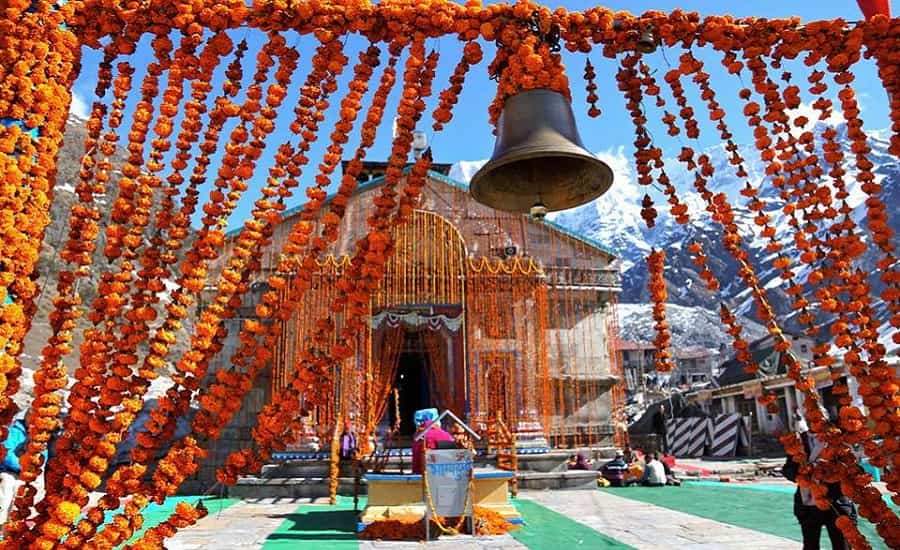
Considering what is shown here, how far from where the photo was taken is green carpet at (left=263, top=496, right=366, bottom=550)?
7.77m

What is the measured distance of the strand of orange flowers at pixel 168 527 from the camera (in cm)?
281

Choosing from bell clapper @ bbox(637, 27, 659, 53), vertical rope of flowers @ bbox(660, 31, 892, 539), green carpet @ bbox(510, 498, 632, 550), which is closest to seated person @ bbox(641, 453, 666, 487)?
green carpet @ bbox(510, 498, 632, 550)

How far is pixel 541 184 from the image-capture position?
3615 mm

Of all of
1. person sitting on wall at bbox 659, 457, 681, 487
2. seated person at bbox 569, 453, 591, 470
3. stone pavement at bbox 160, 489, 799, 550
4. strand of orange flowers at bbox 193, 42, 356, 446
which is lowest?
stone pavement at bbox 160, 489, 799, 550

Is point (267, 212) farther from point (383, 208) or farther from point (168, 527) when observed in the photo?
point (168, 527)

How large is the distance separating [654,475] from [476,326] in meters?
5.68

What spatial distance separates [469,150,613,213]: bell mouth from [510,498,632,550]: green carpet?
17.2 ft

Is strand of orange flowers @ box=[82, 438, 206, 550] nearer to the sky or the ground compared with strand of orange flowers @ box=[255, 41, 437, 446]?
nearer to the ground

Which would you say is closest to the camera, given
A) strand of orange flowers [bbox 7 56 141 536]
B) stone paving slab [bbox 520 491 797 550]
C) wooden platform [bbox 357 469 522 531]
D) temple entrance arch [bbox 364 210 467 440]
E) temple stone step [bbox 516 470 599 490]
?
strand of orange flowers [bbox 7 56 141 536]

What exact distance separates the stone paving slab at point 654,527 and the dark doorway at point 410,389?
8.01 meters

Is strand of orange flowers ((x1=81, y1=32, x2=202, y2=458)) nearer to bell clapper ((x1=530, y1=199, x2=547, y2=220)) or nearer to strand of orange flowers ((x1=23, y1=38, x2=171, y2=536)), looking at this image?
strand of orange flowers ((x1=23, y1=38, x2=171, y2=536))

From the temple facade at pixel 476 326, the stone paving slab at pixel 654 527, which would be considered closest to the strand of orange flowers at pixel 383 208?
the stone paving slab at pixel 654 527

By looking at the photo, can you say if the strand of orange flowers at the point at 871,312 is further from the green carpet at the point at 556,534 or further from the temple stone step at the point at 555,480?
the temple stone step at the point at 555,480

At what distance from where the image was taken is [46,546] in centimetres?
266
